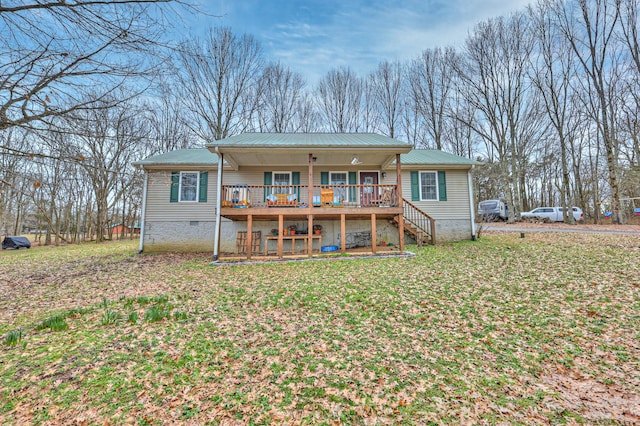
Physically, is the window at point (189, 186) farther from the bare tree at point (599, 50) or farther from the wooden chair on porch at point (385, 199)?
the bare tree at point (599, 50)

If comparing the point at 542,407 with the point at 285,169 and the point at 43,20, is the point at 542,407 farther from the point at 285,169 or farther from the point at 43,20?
the point at 285,169

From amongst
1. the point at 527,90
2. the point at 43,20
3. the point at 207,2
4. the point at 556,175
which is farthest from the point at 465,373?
the point at 556,175

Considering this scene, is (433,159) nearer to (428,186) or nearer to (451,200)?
(428,186)

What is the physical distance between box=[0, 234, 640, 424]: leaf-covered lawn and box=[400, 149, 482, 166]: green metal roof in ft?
20.5

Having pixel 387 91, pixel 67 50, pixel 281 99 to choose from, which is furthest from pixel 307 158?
pixel 387 91

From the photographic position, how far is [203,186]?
12.0 metres

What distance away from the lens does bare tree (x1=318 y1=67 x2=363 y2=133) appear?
22438mm

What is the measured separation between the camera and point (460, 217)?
12.4m

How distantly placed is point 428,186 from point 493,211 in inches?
473

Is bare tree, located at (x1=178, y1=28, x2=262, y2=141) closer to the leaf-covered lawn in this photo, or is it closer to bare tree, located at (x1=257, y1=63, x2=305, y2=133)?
bare tree, located at (x1=257, y1=63, x2=305, y2=133)

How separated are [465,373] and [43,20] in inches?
246

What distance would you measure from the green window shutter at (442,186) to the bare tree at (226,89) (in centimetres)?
1472

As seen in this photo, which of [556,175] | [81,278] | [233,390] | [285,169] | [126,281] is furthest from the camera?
[556,175]

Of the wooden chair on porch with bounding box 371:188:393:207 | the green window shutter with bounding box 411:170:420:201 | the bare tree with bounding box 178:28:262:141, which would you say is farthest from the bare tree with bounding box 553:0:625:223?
the bare tree with bounding box 178:28:262:141
